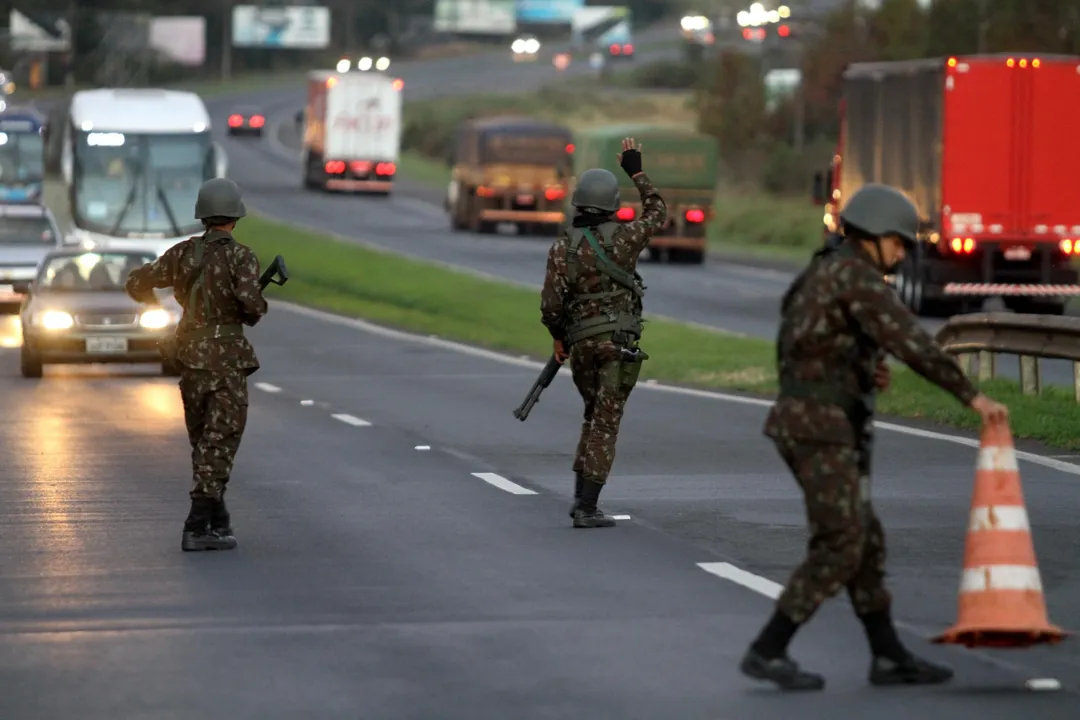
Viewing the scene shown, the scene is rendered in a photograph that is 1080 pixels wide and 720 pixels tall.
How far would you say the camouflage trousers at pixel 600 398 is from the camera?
1345cm

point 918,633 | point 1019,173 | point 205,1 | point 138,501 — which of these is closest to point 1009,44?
point 1019,173

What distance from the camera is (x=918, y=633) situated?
1010cm

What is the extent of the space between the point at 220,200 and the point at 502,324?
23.9 metres

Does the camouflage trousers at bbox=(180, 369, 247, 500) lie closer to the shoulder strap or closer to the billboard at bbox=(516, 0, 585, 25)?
the shoulder strap

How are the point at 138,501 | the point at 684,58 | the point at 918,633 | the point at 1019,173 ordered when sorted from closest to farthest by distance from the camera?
the point at 918,633 → the point at 138,501 → the point at 1019,173 → the point at 684,58

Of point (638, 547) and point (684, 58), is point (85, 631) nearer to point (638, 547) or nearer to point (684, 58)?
point (638, 547)

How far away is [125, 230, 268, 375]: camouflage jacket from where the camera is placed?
41.7 ft

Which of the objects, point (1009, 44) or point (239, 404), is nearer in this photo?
point (239, 404)

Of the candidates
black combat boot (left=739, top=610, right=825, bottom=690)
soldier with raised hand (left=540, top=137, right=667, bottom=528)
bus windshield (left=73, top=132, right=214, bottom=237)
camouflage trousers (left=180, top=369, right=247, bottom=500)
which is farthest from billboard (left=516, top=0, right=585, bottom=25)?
black combat boot (left=739, top=610, right=825, bottom=690)

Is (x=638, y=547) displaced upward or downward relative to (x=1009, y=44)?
downward

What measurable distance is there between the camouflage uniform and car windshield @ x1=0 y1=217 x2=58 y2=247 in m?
27.1

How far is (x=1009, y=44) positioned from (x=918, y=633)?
55.3m

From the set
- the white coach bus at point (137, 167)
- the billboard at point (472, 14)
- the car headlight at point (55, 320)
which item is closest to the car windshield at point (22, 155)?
the white coach bus at point (137, 167)

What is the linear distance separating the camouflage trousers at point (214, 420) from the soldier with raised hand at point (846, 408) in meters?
4.50
